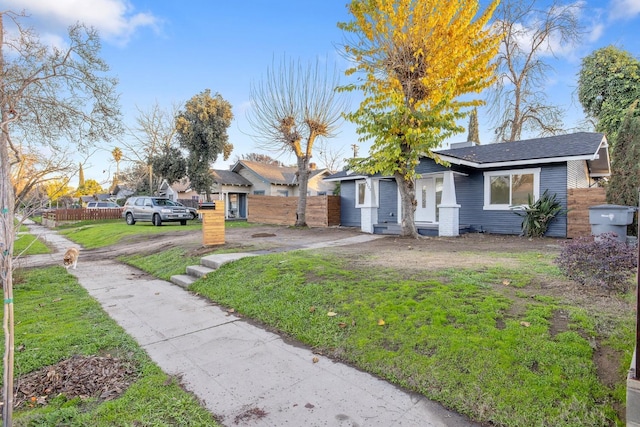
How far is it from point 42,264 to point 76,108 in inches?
316

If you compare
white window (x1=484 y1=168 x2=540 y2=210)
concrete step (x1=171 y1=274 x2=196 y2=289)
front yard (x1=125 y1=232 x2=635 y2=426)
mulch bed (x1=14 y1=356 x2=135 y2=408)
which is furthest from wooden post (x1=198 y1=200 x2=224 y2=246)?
white window (x1=484 y1=168 x2=540 y2=210)

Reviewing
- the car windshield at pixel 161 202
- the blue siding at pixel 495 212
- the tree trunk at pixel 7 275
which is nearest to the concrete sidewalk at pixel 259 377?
the tree trunk at pixel 7 275

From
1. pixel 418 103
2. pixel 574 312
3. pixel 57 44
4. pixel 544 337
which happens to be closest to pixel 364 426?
pixel 544 337

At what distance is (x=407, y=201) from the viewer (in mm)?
11305

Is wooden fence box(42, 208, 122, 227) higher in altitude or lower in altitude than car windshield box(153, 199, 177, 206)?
lower

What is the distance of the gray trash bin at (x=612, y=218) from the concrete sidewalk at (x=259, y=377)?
9.08m

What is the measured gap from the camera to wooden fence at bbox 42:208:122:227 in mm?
26266

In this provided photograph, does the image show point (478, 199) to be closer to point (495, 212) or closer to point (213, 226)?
point (495, 212)

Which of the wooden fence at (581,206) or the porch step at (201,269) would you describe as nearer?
the porch step at (201,269)

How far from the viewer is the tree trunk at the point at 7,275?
2.19 metres

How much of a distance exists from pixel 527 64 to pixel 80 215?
3426 centimetres

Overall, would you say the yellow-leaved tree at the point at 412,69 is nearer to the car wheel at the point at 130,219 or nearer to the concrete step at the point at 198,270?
the concrete step at the point at 198,270

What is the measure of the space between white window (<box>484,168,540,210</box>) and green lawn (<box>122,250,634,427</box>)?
7.29 meters

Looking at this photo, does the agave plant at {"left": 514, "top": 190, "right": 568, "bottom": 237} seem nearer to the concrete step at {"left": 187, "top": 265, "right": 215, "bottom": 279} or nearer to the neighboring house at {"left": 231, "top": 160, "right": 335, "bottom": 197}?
the concrete step at {"left": 187, "top": 265, "right": 215, "bottom": 279}
